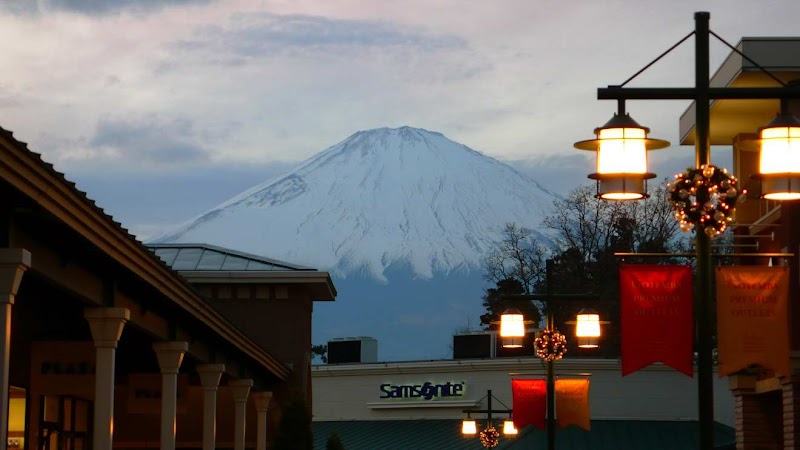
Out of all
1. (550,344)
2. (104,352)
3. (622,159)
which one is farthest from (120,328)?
(550,344)

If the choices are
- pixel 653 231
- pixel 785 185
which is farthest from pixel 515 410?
pixel 653 231

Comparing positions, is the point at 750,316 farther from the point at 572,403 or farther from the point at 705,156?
the point at 572,403

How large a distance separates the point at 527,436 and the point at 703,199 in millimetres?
49079

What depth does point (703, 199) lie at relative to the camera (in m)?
14.6

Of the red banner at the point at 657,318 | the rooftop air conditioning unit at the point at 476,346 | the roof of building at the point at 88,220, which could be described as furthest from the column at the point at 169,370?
the rooftop air conditioning unit at the point at 476,346

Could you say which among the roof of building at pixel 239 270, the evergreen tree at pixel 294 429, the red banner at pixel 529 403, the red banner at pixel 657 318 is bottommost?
the evergreen tree at pixel 294 429

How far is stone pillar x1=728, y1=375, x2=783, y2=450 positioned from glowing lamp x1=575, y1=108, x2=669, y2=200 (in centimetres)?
2551

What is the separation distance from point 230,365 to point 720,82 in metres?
14.7

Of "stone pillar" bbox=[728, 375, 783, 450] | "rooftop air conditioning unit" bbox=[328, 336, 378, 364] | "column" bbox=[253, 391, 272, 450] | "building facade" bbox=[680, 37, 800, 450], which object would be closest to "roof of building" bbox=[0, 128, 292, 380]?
Result: "building facade" bbox=[680, 37, 800, 450]

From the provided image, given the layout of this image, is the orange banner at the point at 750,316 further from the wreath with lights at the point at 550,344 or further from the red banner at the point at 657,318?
the wreath with lights at the point at 550,344

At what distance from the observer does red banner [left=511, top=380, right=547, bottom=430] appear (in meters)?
41.2

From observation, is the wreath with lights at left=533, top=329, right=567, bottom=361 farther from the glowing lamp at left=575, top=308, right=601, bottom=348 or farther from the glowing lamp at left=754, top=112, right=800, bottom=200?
the glowing lamp at left=754, top=112, right=800, bottom=200

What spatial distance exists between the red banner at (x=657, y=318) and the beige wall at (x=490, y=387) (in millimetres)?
45904

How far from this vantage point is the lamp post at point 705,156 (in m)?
13.8
